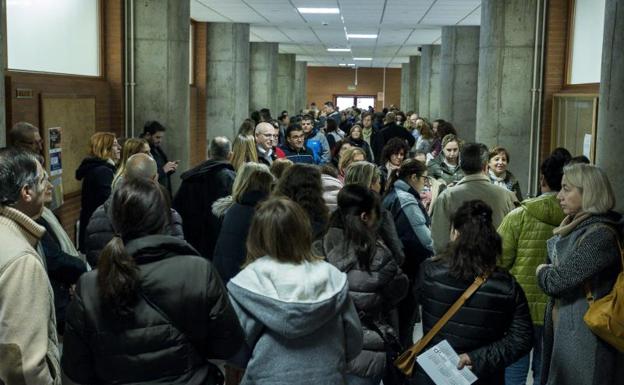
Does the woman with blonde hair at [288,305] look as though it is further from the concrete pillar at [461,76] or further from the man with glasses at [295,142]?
the concrete pillar at [461,76]

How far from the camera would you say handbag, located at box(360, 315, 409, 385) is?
3.78m

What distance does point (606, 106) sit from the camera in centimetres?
592

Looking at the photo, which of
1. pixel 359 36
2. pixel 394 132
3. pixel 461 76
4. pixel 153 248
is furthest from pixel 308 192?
pixel 359 36

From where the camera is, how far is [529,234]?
4.66 metres

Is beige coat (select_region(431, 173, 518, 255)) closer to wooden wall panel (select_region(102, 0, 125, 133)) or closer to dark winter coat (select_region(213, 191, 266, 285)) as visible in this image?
dark winter coat (select_region(213, 191, 266, 285))

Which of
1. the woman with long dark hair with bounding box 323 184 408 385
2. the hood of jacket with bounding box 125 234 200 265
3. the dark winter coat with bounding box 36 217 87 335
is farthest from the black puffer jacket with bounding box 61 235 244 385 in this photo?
the woman with long dark hair with bounding box 323 184 408 385

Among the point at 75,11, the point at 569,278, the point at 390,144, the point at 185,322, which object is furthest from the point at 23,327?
the point at 75,11

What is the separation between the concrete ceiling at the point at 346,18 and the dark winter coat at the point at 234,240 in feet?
30.1

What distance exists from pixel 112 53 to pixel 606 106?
6.52 m

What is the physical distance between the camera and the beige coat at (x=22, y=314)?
2646 mm

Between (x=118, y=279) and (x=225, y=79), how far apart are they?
1468 cm

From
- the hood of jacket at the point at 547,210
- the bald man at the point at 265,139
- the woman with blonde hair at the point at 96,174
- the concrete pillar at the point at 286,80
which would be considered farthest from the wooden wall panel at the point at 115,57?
the concrete pillar at the point at 286,80

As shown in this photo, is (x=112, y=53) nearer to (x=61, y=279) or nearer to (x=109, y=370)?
(x=61, y=279)

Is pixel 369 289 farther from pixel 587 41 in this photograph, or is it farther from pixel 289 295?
pixel 587 41
